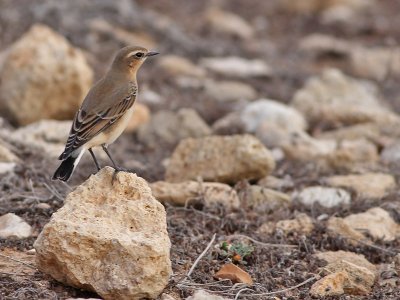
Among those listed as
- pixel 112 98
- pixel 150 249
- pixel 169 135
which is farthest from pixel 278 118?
pixel 150 249

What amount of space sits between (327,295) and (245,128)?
18.0ft

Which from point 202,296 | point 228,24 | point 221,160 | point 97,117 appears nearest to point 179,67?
point 228,24

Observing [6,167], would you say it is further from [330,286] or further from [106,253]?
[330,286]

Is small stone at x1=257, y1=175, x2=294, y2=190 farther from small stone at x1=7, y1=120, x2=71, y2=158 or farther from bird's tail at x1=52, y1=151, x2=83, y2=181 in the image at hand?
bird's tail at x1=52, y1=151, x2=83, y2=181

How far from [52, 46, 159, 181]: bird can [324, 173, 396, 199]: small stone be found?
2724 millimetres

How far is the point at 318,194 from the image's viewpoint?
891 cm

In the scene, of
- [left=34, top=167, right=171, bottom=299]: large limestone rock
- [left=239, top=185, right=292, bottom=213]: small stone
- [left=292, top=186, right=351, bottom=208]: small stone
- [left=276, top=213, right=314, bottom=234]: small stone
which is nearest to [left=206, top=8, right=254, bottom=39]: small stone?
[left=292, top=186, right=351, bottom=208]: small stone

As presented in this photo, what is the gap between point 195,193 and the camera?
7.99 meters

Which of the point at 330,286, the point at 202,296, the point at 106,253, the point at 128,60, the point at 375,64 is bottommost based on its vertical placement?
the point at 375,64

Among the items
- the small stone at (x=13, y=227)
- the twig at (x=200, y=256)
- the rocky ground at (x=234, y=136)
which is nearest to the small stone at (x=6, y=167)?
the rocky ground at (x=234, y=136)

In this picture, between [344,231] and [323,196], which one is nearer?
[344,231]

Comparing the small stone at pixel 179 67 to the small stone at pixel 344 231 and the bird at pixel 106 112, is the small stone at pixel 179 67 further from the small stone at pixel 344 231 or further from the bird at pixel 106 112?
the small stone at pixel 344 231

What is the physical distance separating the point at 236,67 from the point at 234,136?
21.8ft

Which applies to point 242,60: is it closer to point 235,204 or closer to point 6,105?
point 6,105
